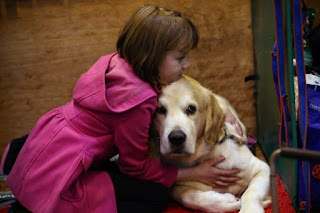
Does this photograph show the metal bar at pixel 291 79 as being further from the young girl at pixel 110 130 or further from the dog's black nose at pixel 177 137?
the dog's black nose at pixel 177 137

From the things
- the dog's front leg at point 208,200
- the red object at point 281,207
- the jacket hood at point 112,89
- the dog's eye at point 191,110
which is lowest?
the red object at point 281,207

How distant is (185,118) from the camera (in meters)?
1.79

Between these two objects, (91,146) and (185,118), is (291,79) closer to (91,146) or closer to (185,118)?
(185,118)

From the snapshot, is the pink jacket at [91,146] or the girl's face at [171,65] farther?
the girl's face at [171,65]

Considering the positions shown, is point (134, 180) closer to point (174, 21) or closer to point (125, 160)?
point (125, 160)

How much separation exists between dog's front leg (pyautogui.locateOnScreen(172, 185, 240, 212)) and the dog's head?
0.23 m

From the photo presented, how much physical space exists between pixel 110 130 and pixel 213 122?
523mm

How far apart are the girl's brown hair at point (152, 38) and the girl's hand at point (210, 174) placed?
0.52 meters

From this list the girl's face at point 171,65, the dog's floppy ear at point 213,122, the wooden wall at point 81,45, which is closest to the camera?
the girl's face at point 171,65

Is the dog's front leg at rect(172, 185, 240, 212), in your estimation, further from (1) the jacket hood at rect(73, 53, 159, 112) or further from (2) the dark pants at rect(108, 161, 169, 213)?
(1) the jacket hood at rect(73, 53, 159, 112)

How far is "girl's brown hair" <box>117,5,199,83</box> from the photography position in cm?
175

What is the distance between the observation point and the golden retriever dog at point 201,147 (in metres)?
1.76

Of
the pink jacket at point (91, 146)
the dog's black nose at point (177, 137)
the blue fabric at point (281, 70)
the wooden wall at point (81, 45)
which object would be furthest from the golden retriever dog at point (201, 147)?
the wooden wall at point (81, 45)

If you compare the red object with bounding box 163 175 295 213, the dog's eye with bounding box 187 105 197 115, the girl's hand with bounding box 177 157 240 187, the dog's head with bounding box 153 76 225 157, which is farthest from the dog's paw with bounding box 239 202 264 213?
the dog's eye with bounding box 187 105 197 115
